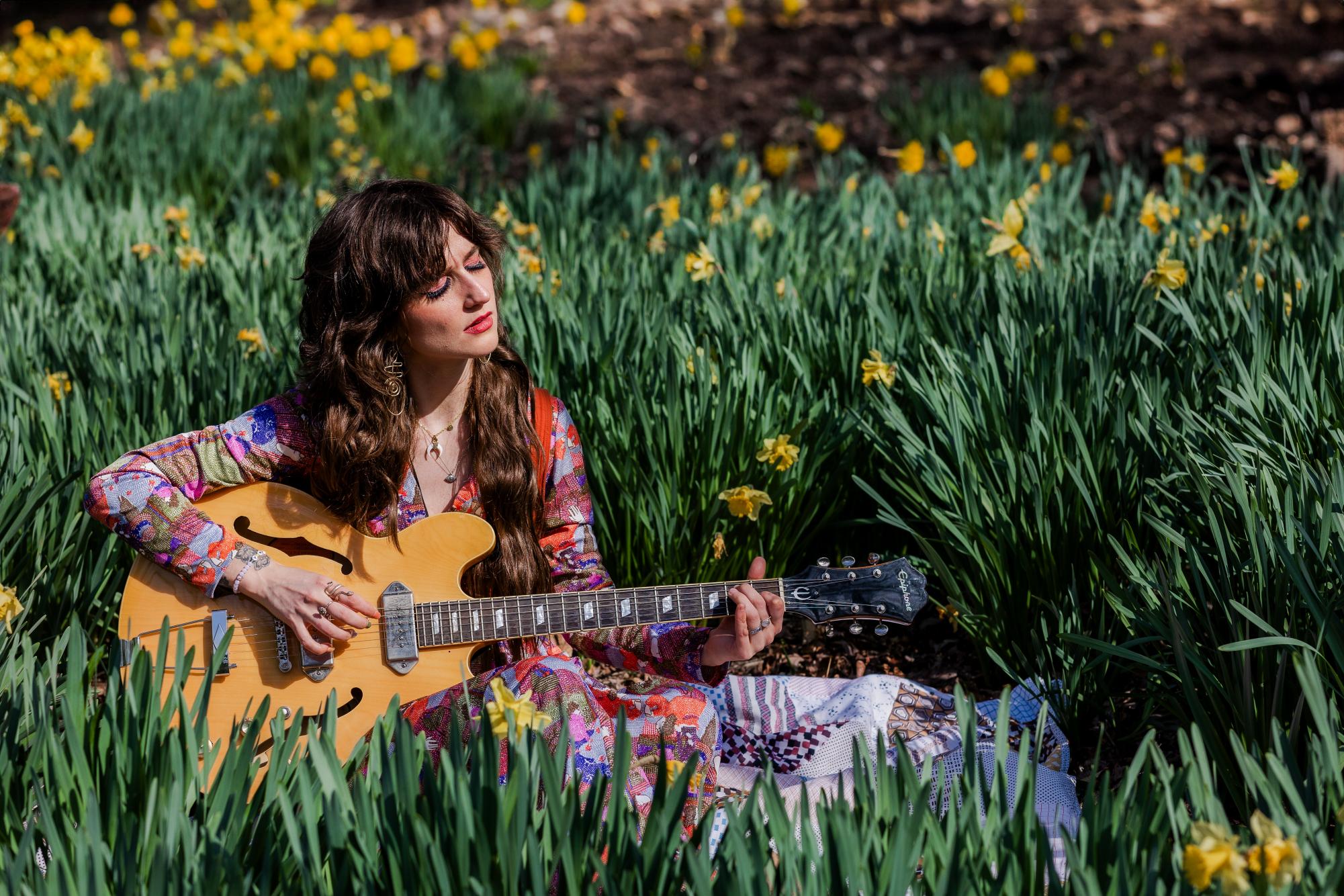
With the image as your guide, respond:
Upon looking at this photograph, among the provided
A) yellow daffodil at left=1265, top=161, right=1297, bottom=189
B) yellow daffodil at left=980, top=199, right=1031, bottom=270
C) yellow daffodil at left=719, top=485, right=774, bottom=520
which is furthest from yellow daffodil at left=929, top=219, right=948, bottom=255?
yellow daffodil at left=719, top=485, right=774, bottom=520

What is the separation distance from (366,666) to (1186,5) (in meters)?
6.67

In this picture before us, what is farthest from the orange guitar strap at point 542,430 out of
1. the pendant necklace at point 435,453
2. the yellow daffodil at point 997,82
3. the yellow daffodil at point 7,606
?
the yellow daffodil at point 997,82

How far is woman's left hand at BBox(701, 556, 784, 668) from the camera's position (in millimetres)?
1732

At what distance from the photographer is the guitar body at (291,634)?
1808 mm

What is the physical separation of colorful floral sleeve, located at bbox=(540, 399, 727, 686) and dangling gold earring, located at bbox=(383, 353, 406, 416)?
26 centimetres

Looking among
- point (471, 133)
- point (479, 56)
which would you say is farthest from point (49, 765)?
point (479, 56)

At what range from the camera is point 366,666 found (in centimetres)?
183

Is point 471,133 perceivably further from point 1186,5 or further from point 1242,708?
point 1242,708

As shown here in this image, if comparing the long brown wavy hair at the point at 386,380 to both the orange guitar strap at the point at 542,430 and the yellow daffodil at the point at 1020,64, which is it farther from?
the yellow daffodil at the point at 1020,64

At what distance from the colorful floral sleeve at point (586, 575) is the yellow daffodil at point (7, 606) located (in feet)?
2.56

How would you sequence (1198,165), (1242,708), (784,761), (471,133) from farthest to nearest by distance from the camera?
(471,133)
(1198,165)
(784,761)
(1242,708)

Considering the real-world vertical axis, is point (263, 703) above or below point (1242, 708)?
above

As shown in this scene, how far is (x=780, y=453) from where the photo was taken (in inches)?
85.5

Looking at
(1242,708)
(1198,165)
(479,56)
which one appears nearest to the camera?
(1242,708)
